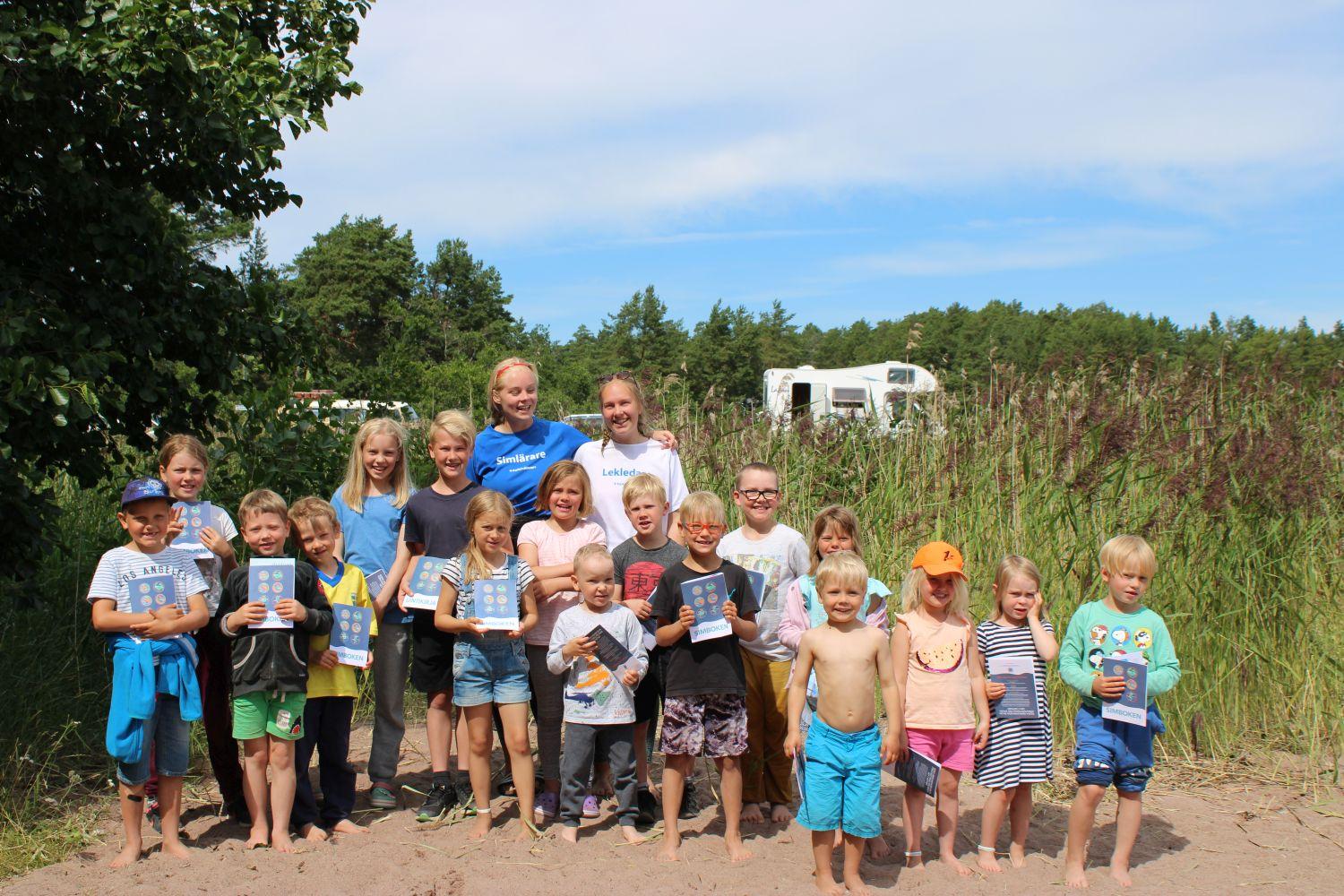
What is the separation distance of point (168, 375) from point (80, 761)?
6.40 ft

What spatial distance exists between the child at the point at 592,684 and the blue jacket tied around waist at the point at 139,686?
1489 mm

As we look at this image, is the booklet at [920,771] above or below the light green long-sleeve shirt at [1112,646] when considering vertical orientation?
below

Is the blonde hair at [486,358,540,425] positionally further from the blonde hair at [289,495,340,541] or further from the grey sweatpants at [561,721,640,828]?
the grey sweatpants at [561,721,640,828]

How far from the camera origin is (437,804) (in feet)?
15.6

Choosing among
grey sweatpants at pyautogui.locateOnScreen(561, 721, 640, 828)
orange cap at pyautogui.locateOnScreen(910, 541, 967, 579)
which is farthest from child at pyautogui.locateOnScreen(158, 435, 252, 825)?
orange cap at pyautogui.locateOnScreen(910, 541, 967, 579)

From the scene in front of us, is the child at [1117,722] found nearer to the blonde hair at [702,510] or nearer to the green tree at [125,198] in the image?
the blonde hair at [702,510]

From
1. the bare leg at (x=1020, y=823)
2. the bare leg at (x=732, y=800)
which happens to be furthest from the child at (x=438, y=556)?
the bare leg at (x=1020, y=823)

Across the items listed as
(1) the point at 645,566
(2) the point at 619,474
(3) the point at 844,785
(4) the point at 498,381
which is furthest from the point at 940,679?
(4) the point at 498,381

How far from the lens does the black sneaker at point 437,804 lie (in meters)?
4.71

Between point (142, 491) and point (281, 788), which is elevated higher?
point (142, 491)

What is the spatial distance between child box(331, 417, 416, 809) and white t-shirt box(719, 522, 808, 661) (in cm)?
155

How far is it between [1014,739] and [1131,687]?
0.49 meters

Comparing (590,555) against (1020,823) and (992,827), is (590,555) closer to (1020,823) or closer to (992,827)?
(992,827)

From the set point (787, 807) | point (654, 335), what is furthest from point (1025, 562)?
point (654, 335)
